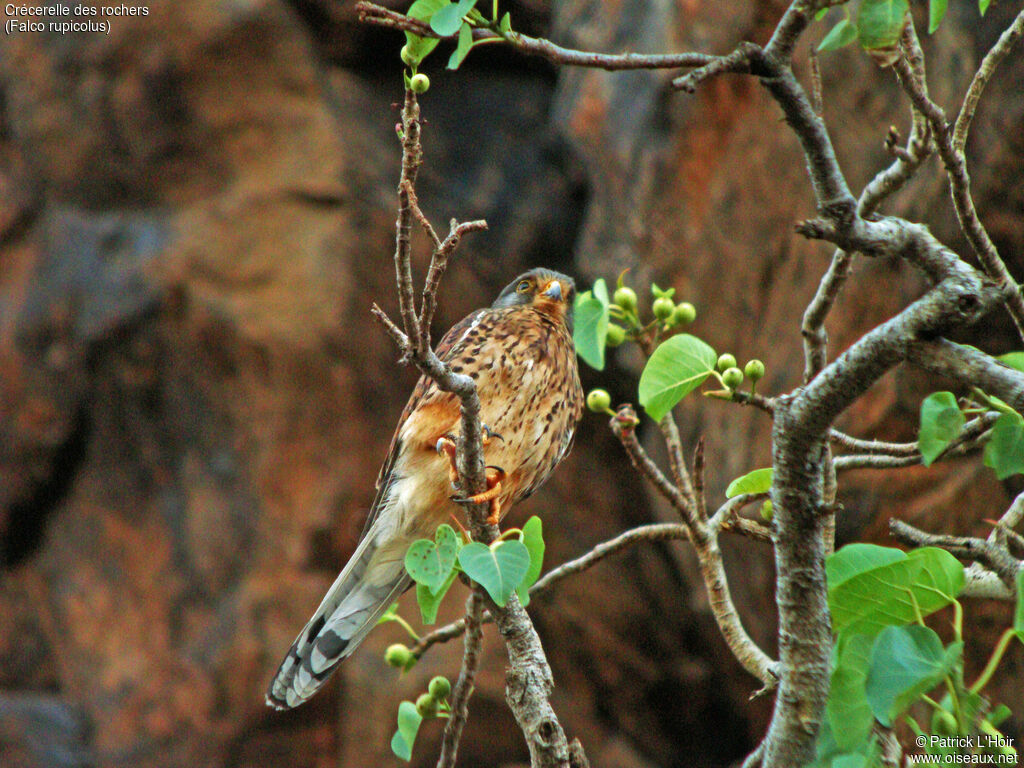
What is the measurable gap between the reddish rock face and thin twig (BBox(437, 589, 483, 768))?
109 inches

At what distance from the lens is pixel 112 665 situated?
5.29 metres

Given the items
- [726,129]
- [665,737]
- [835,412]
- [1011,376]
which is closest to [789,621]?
[835,412]

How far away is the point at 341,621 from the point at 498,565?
1.48m

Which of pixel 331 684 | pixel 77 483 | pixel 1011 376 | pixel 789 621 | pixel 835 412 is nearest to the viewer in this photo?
pixel 1011 376

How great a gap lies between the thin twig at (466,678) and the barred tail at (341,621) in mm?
683

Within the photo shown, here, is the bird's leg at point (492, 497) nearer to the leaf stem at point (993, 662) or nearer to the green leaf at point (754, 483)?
the green leaf at point (754, 483)

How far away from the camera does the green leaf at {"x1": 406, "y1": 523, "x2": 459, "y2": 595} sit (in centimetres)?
140

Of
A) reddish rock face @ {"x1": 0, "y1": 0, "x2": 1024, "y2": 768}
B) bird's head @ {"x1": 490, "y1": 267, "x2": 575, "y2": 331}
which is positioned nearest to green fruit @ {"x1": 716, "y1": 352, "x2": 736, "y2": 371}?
bird's head @ {"x1": 490, "y1": 267, "x2": 575, "y2": 331}

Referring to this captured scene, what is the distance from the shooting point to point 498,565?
4.54 ft

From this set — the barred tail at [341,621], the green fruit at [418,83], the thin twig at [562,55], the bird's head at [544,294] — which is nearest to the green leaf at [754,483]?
the thin twig at [562,55]

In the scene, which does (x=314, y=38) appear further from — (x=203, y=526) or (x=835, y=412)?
(x=835, y=412)

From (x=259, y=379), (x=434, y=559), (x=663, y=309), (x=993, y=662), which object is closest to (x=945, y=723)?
(x=993, y=662)

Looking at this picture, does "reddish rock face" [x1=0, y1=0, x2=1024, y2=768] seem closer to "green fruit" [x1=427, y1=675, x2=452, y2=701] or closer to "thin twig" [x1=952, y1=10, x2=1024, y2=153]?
"green fruit" [x1=427, y1=675, x2=452, y2=701]

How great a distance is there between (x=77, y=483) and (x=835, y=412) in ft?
17.2
